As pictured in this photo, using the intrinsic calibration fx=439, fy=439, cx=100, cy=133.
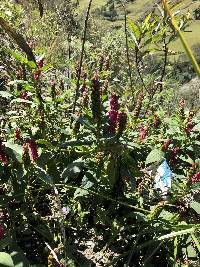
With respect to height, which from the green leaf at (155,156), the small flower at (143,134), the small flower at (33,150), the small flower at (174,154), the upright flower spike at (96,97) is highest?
the upright flower spike at (96,97)

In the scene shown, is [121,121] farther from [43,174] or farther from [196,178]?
[196,178]

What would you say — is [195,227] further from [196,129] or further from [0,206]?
[196,129]

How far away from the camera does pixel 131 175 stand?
2.42 m

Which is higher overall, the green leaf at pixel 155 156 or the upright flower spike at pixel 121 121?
the upright flower spike at pixel 121 121

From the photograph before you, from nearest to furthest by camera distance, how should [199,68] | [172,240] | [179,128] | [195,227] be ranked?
[199,68] → [195,227] → [172,240] → [179,128]

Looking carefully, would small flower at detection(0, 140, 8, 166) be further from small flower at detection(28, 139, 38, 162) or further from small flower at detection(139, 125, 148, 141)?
small flower at detection(139, 125, 148, 141)

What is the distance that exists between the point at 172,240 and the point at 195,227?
15.0 inches

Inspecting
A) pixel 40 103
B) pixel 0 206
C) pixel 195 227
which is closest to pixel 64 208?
pixel 0 206

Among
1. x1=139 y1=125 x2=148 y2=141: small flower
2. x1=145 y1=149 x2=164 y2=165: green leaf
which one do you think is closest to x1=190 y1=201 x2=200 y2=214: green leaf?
x1=145 y1=149 x2=164 y2=165: green leaf

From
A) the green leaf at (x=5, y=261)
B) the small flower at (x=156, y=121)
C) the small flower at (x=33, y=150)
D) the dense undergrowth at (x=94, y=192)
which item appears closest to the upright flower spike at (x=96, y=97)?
the dense undergrowth at (x=94, y=192)

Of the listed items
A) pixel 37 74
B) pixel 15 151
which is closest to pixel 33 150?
pixel 15 151

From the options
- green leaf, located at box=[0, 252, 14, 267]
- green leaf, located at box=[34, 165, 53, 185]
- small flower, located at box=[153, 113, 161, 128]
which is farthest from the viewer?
small flower, located at box=[153, 113, 161, 128]

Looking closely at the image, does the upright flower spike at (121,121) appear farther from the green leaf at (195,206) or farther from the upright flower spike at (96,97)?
the green leaf at (195,206)

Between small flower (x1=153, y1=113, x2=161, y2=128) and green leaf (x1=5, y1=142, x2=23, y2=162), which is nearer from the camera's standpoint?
green leaf (x1=5, y1=142, x2=23, y2=162)
